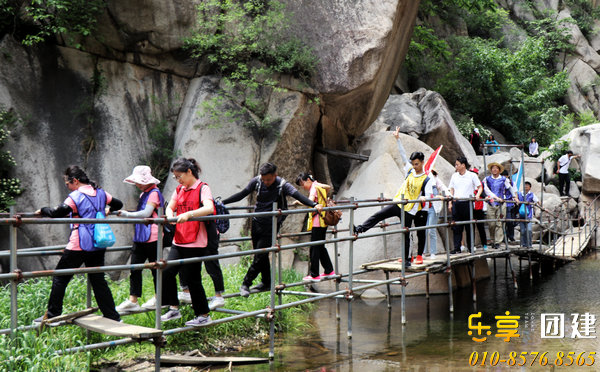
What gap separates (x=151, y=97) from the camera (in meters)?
13.9

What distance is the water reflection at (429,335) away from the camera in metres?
7.09

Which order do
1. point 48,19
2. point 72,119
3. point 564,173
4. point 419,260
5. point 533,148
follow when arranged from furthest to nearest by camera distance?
point 533,148 < point 564,173 < point 72,119 < point 48,19 < point 419,260

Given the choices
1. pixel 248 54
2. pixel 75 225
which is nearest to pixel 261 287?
pixel 75 225

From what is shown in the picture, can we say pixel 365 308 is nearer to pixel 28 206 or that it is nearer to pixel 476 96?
pixel 28 206

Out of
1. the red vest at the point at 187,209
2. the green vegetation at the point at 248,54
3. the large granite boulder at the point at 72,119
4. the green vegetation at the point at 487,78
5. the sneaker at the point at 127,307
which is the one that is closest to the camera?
the red vest at the point at 187,209

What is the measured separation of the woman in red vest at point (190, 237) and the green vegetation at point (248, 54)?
7.29 metres

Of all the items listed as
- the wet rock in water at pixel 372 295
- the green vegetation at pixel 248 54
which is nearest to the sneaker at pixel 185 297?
the wet rock in water at pixel 372 295

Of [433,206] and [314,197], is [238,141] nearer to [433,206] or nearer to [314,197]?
[433,206]

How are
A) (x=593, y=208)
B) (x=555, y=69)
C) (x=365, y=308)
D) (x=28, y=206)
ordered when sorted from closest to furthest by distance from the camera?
(x=365, y=308)
(x=28, y=206)
(x=593, y=208)
(x=555, y=69)

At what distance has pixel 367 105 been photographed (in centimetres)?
1520

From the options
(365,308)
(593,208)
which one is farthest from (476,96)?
(365,308)

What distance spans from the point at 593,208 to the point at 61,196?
19.3 meters

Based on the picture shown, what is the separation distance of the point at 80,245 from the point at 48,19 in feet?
27.7

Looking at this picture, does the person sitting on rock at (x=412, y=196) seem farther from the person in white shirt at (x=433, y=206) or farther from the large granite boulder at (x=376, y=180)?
the large granite boulder at (x=376, y=180)
